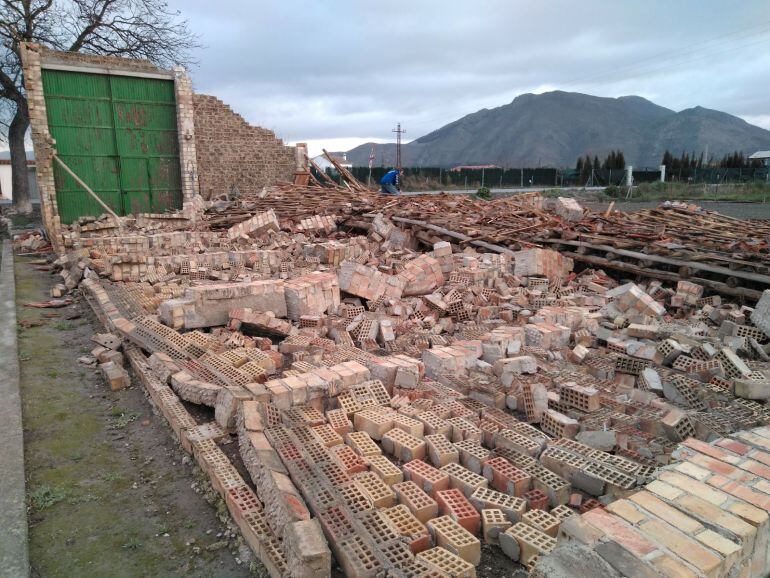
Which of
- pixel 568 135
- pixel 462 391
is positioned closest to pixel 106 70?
pixel 462 391

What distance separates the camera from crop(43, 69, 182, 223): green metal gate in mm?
15258

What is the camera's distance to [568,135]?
149250 mm

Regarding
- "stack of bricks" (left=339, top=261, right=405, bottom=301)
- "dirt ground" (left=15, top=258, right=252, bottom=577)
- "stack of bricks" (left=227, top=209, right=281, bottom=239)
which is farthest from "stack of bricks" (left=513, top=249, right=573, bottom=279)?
"dirt ground" (left=15, top=258, right=252, bottom=577)

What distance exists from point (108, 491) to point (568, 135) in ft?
534

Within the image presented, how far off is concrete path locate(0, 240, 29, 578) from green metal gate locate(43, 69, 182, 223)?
10977 millimetres

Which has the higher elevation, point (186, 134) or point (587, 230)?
point (186, 134)

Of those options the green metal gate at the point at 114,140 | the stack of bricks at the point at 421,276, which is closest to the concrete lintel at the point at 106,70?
the green metal gate at the point at 114,140

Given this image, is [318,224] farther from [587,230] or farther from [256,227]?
[587,230]

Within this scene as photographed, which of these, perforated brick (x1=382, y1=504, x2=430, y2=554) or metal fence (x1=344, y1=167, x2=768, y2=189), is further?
metal fence (x1=344, y1=167, x2=768, y2=189)

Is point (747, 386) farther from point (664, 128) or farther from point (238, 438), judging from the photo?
point (664, 128)

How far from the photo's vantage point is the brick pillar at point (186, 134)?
16750 millimetres

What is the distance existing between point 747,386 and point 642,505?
9.71ft

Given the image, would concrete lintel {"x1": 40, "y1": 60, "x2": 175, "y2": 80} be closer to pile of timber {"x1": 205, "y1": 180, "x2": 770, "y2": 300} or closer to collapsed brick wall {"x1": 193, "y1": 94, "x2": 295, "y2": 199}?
collapsed brick wall {"x1": 193, "y1": 94, "x2": 295, "y2": 199}

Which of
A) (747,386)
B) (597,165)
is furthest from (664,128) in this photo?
(747,386)
